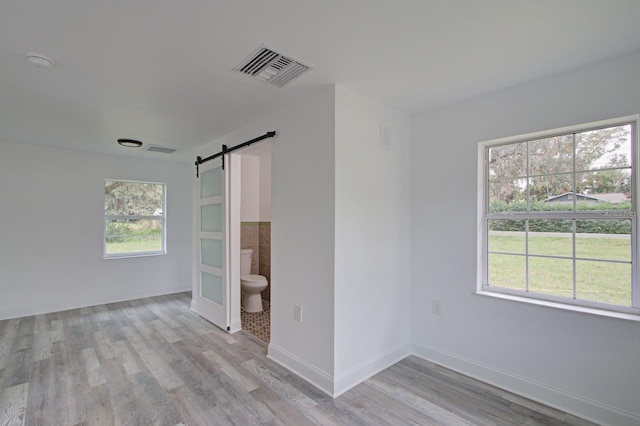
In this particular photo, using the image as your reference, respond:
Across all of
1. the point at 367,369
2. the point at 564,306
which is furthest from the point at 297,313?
the point at 564,306

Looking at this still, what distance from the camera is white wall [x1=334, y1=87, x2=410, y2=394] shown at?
7.88ft

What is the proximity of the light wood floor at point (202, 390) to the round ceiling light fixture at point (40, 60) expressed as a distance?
2.34 m

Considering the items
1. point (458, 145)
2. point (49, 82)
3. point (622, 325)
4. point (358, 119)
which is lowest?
point (622, 325)

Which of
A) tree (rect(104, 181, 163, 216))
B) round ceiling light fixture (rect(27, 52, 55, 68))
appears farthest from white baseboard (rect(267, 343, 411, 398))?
tree (rect(104, 181, 163, 216))

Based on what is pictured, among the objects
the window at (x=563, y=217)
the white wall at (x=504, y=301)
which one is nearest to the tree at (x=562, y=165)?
the window at (x=563, y=217)

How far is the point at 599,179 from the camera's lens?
213 centimetres

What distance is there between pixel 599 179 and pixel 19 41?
3744 mm

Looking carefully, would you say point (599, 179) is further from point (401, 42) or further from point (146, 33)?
point (146, 33)

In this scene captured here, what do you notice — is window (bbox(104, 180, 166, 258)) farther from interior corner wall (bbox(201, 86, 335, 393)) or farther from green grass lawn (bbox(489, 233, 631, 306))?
green grass lawn (bbox(489, 233, 631, 306))

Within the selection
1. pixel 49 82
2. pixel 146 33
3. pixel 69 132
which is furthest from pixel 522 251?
pixel 69 132

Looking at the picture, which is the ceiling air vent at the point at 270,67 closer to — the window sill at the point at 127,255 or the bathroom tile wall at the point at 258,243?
the bathroom tile wall at the point at 258,243

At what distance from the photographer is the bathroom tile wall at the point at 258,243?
5.10m

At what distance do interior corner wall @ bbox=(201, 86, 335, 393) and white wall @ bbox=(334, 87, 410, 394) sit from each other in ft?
0.29

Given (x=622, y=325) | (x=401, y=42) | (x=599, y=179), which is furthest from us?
(x=599, y=179)
